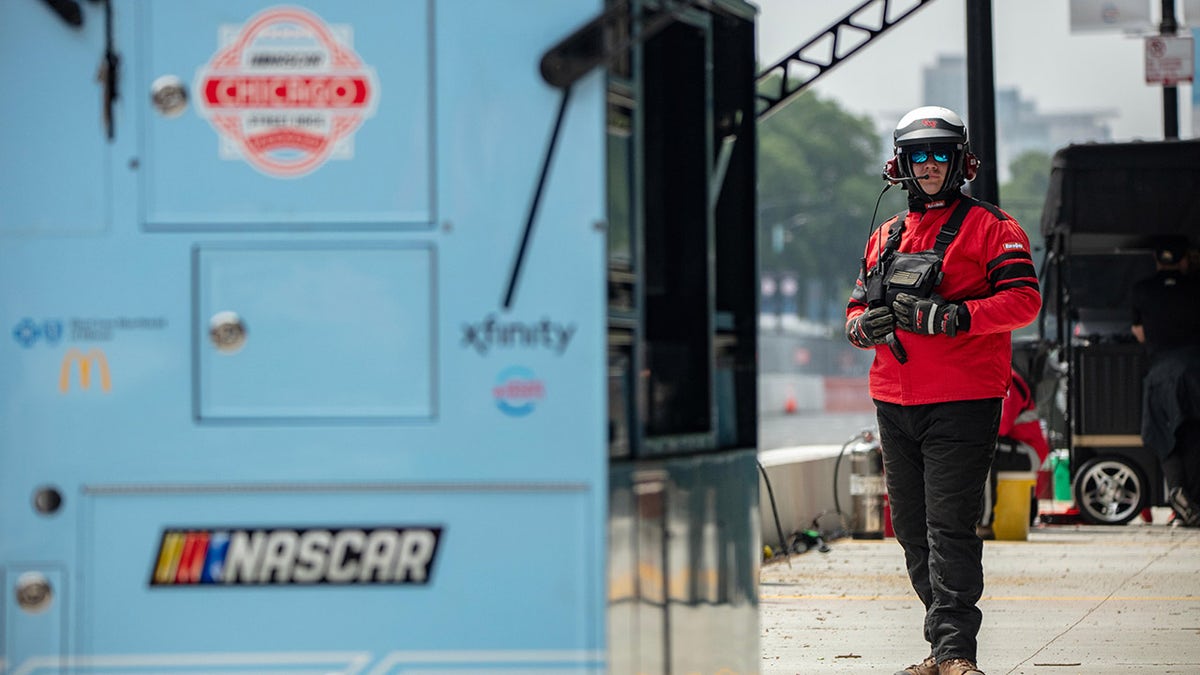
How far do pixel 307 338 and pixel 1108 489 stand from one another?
12443mm

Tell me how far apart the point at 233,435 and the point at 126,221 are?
483 mm

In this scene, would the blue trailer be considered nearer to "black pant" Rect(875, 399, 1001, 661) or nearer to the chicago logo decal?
the chicago logo decal

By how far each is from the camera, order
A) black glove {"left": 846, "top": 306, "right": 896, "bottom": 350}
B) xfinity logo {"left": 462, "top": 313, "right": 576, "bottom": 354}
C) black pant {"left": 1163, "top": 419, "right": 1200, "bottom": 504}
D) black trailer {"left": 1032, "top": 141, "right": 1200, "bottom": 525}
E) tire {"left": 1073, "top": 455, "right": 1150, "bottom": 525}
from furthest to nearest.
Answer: tire {"left": 1073, "top": 455, "right": 1150, "bottom": 525} → black trailer {"left": 1032, "top": 141, "right": 1200, "bottom": 525} → black pant {"left": 1163, "top": 419, "right": 1200, "bottom": 504} → black glove {"left": 846, "top": 306, "right": 896, "bottom": 350} → xfinity logo {"left": 462, "top": 313, "right": 576, "bottom": 354}

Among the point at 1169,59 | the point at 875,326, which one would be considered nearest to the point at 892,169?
the point at 875,326

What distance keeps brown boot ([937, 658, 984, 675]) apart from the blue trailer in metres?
2.62

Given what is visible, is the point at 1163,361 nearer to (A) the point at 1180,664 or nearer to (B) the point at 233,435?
(A) the point at 1180,664

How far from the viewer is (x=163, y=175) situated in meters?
3.69

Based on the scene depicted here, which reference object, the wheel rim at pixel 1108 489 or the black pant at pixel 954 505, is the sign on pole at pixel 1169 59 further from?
the black pant at pixel 954 505

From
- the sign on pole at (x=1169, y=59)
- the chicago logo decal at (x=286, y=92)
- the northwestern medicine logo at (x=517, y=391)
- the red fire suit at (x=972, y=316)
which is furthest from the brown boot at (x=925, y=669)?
the sign on pole at (x=1169, y=59)

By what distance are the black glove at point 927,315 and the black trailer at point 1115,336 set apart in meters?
9.00

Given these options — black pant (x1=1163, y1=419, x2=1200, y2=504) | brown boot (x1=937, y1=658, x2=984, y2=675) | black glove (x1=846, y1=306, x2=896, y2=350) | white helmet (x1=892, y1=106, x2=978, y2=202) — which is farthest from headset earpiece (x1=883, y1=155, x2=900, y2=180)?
black pant (x1=1163, y1=419, x2=1200, y2=504)

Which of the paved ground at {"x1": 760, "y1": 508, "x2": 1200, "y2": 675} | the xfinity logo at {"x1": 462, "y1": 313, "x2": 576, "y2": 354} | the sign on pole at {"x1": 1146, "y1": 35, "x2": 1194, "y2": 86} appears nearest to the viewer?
the xfinity logo at {"x1": 462, "y1": 313, "x2": 576, "y2": 354}

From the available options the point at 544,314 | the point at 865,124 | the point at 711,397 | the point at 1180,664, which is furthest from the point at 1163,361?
the point at 865,124

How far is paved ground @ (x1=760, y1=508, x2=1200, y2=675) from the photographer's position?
7.55 m
